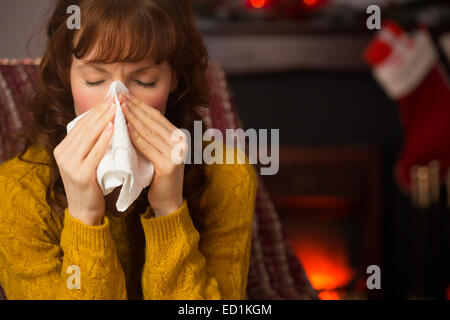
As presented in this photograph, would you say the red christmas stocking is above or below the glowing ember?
above

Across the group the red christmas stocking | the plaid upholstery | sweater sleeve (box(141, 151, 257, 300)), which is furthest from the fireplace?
sweater sleeve (box(141, 151, 257, 300))

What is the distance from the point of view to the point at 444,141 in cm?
203

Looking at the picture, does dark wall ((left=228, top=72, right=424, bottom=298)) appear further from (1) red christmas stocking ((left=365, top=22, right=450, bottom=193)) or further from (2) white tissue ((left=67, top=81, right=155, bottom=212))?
(2) white tissue ((left=67, top=81, right=155, bottom=212))

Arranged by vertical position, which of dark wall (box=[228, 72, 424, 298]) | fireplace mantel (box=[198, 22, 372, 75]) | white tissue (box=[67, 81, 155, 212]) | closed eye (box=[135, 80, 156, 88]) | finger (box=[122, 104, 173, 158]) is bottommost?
white tissue (box=[67, 81, 155, 212])

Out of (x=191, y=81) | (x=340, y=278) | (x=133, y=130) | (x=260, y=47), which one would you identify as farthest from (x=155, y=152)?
(x=340, y=278)

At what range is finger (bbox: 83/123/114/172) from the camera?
663mm

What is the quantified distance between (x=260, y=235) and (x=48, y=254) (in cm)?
41

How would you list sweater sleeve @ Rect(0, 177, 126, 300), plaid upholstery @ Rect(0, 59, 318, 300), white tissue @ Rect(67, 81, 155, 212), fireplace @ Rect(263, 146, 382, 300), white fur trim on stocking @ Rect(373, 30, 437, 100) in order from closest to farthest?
white tissue @ Rect(67, 81, 155, 212) → sweater sleeve @ Rect(0, 177, 126, 300) → plaid upholstery @ Rect(0, 59, 318, 300) → white fur trim on stocking @ Rect(373, 30, 437, 100) → fireplace @ Rect(263, 146, 382, 300)

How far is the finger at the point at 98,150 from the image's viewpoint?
0.66m

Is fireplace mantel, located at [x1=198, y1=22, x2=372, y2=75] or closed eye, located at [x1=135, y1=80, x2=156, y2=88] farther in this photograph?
fireplace mantel, located at [x1=198, y1=22, x2=372, y2=75]

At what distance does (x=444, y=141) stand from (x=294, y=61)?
22.1 inches

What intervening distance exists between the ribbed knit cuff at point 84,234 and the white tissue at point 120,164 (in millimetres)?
66

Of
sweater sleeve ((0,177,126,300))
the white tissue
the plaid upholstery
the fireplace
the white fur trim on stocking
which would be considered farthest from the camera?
the fireplace

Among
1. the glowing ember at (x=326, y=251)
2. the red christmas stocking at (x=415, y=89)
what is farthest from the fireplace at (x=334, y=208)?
the red christmas stocking at (x=415, y=89)
